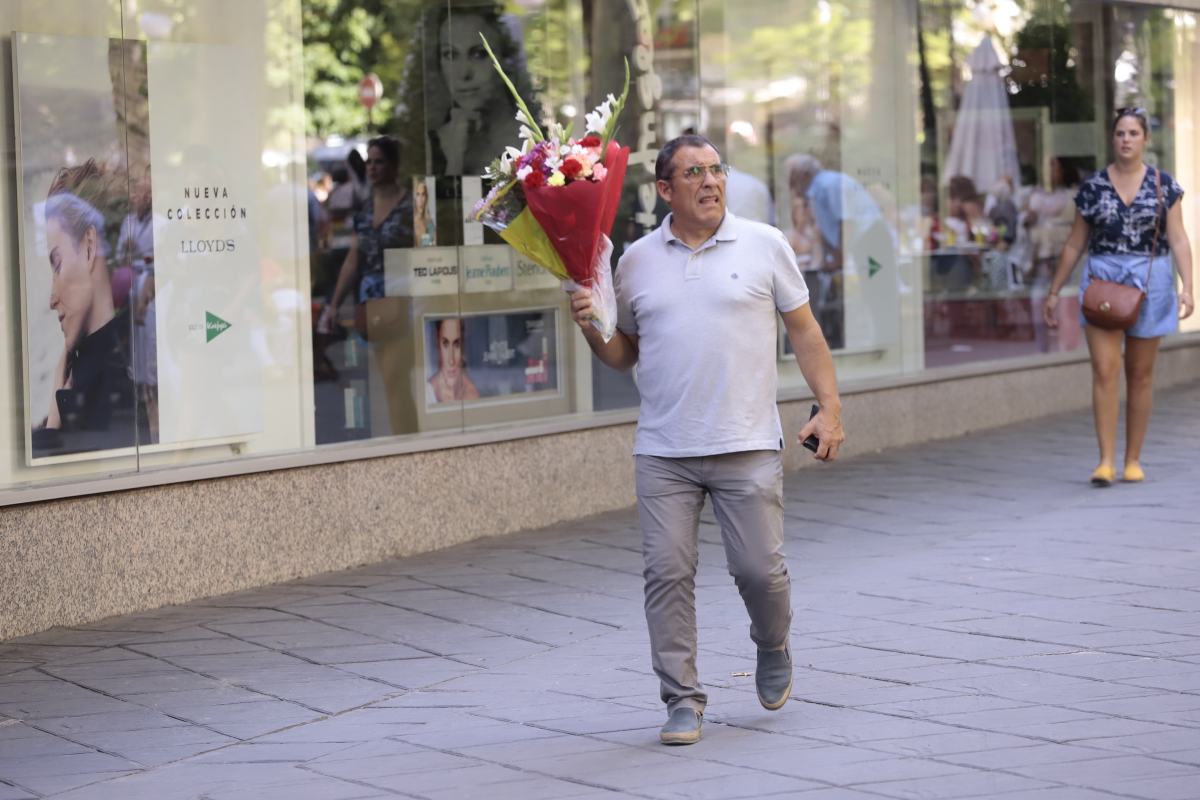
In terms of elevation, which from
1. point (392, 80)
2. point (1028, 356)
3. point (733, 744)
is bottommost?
point (733, 744)

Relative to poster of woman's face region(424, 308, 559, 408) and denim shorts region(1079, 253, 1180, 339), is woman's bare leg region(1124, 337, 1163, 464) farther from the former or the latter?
poster of woman's face region(424, 308, 559, 408)

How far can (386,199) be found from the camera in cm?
941

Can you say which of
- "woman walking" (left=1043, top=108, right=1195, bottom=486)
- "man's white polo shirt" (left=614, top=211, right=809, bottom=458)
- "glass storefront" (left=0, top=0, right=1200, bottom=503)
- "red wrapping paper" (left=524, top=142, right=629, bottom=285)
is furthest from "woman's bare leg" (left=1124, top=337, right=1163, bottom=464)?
"red wrapping paper" (left=524, top=142, right=629, bottom=285)

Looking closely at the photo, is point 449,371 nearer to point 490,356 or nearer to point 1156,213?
point 490,356

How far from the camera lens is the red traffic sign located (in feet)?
30.1

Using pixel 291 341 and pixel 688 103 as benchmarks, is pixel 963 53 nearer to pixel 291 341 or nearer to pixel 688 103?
pixel 688 103

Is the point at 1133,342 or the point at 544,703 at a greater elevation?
the point at 1133,342

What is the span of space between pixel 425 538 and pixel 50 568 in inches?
85.9

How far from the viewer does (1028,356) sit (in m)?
14.3

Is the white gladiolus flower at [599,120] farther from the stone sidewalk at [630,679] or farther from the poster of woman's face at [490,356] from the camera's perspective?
the poster of woman's face at [490,356]

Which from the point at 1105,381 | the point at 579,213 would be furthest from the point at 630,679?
the point at 1105,381

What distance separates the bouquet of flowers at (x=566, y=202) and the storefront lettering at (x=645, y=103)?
5.41 meters

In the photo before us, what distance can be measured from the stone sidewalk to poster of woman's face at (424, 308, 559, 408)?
0.88 m

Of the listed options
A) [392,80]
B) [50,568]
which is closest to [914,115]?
[392,80]
